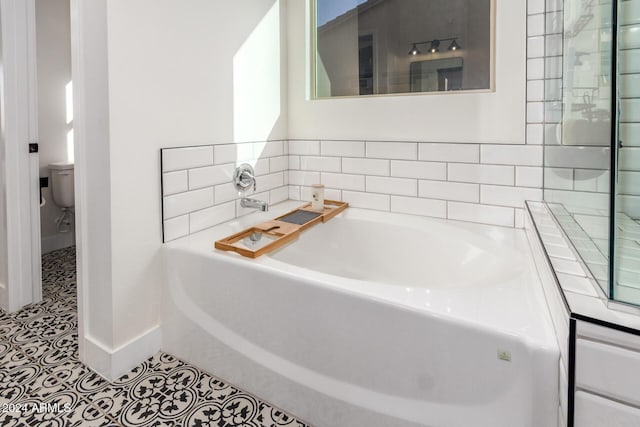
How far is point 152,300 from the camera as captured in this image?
1601 mm

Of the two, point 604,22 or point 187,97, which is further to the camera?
point 187,97

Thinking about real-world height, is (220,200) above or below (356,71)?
below

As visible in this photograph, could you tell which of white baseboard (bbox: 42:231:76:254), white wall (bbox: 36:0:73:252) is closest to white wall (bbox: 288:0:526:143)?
white wall (bbox: 36:0:73:252)

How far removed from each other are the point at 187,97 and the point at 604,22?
1.46 metres

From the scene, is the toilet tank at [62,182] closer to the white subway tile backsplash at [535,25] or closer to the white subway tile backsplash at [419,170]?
the white subway tile backsplash at [419,170]

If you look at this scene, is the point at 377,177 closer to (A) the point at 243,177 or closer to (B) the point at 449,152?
(B) the point at 449,152

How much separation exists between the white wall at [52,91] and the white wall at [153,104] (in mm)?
2045

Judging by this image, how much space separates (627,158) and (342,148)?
1.49m

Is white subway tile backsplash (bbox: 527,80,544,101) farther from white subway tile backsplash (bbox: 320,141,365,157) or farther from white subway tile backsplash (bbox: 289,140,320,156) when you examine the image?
white subway tile backsplash (bbox: 289,140,320,156)

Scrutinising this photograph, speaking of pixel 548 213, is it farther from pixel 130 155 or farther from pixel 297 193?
pixel 130 155

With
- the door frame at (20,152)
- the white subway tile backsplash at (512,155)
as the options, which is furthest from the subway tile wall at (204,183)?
the white subway tile backsplash at (512,155)

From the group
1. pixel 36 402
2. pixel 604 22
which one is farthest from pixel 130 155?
pixel 604 22

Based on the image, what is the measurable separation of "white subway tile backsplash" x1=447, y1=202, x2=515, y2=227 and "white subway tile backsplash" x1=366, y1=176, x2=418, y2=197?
0.21 metres

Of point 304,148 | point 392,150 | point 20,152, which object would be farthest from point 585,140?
point 20,152
